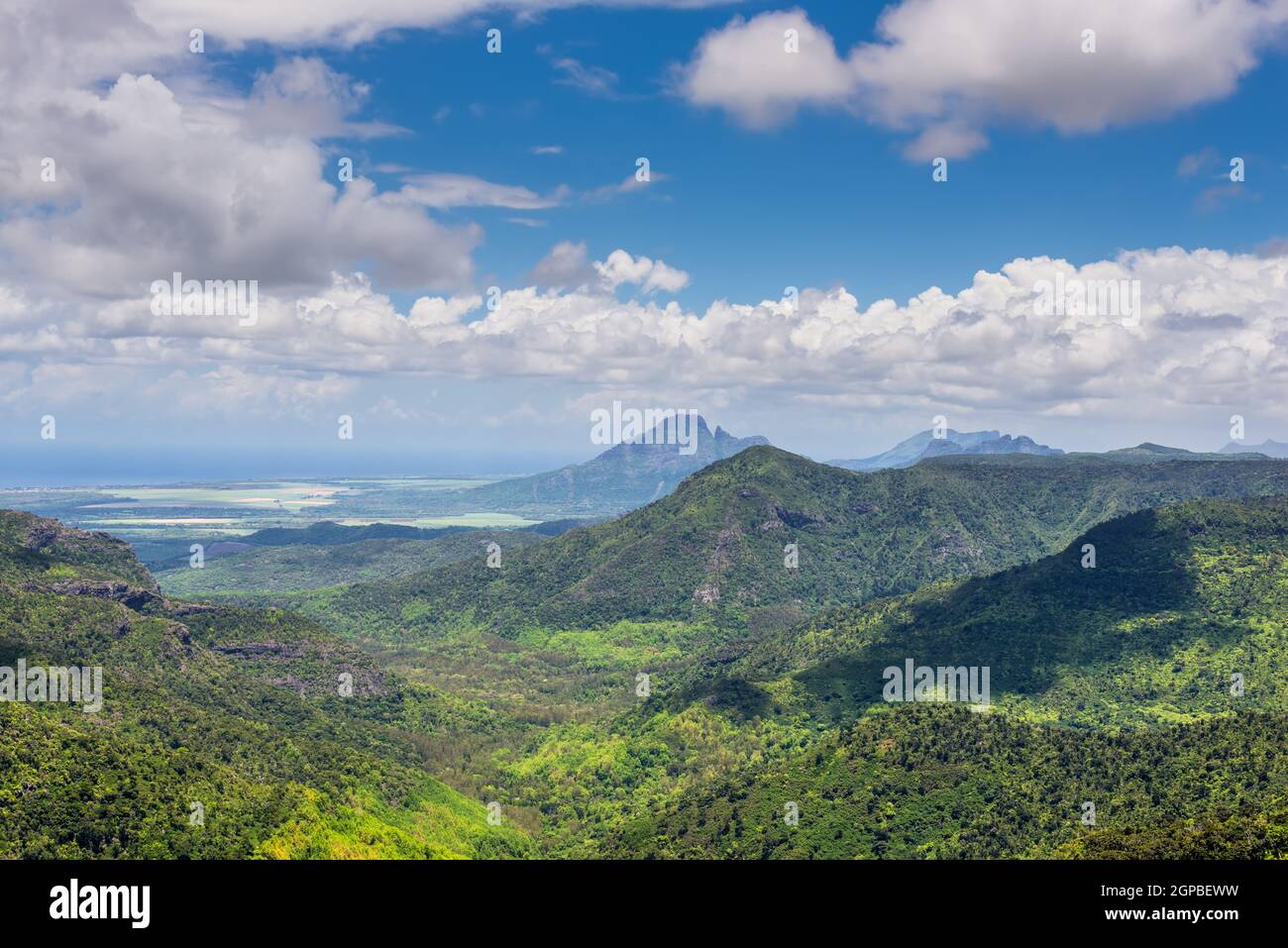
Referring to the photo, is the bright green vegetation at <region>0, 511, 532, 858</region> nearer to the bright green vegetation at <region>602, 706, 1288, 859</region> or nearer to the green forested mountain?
the green forested mountain

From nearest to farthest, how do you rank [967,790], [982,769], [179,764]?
[179,764] → [967,790] → [982,769]

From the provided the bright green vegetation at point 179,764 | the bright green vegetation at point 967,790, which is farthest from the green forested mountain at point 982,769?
the bright green vegetation at point 179,764

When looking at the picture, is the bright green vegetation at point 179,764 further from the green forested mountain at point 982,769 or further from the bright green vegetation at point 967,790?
the bright green vegetation at point 967,790

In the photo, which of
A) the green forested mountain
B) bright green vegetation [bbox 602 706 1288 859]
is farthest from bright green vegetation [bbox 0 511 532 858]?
bright green vegetation [bbox 602 706 1288 859]

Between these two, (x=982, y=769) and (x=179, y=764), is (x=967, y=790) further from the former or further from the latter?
(x=179, y=764)

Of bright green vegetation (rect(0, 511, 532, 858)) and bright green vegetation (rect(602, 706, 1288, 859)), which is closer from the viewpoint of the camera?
bright green vegetation (rect(0, 511, 532, 858))

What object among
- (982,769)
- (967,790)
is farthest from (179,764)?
(982,769)

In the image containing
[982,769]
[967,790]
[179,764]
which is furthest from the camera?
[982,769]

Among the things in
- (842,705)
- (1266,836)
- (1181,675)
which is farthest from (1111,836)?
(1181,675)
